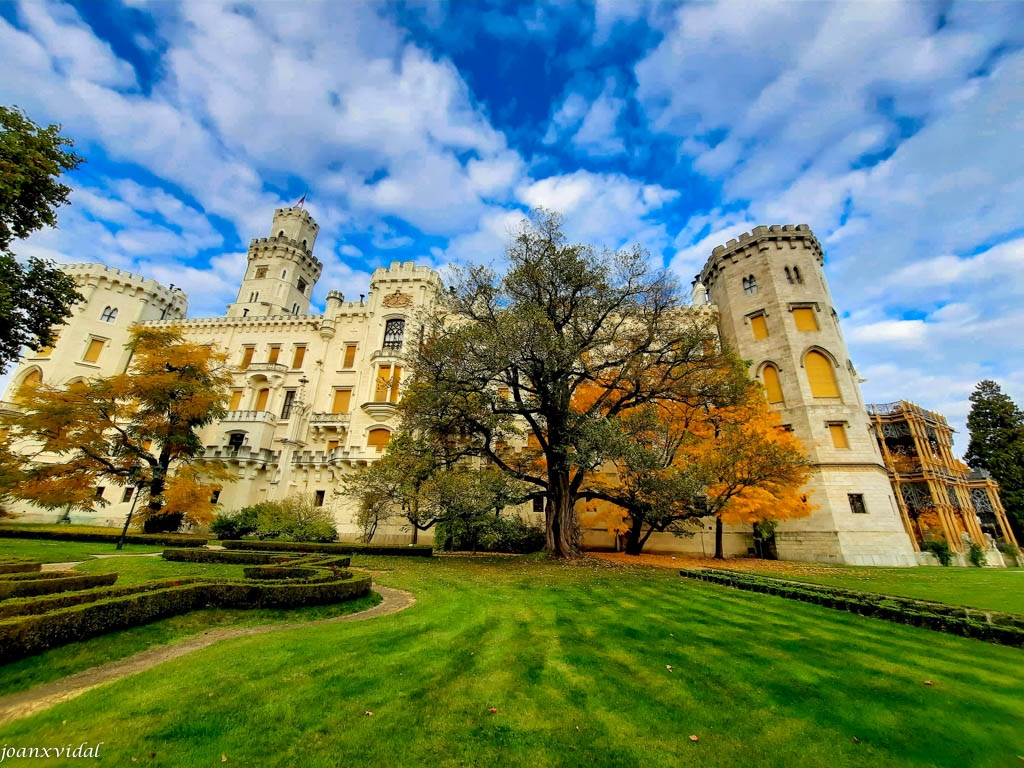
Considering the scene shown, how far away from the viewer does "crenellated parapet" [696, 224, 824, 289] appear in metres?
31.0

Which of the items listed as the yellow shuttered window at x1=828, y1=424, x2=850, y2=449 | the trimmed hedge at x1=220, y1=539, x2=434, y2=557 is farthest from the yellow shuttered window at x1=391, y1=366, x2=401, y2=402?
the yellow shuttered window at x1=828, y1=424, x2=850, y2=449

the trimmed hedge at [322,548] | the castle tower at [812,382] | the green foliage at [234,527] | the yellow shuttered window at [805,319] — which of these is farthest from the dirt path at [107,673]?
the yellow shuttered window at [805,319]

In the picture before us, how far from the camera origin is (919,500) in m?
31.2

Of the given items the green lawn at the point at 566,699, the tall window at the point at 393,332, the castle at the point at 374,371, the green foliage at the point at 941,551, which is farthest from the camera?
the tall window at the point at 393,332

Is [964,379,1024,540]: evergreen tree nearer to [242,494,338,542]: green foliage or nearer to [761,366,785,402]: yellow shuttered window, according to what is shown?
[761,366,785,402]: yellow shuttered window

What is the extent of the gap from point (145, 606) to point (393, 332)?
30612 millimetres

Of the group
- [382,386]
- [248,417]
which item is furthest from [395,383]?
[248,417]

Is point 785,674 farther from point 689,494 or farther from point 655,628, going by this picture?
point 689,494

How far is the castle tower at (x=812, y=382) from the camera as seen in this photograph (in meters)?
23.9

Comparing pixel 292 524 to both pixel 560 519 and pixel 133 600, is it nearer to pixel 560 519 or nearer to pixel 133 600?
pixel 560 519

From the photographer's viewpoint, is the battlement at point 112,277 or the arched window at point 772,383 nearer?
the arched window at point 772,383

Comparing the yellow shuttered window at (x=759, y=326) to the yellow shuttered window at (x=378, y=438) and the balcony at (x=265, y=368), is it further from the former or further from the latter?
the balcony at (x=265, y=368)

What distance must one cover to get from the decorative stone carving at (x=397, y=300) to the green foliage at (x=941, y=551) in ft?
128

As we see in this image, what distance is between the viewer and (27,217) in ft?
50.8
